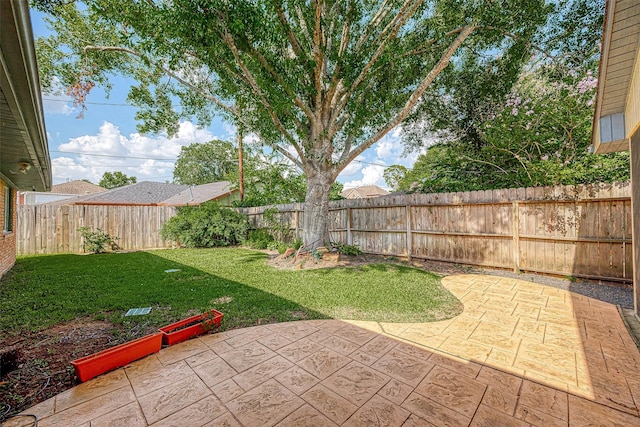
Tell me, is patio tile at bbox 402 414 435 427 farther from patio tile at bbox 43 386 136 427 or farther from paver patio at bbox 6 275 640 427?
patio tile at bbox 43 386 136 427

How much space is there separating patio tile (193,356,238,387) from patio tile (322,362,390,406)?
2.83 ft

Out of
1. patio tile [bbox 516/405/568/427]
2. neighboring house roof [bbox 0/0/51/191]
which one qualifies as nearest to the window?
neighboring house roof [bbox 0/0/51/191]

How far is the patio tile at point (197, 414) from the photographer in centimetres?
175

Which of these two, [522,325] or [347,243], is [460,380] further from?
[347,243]

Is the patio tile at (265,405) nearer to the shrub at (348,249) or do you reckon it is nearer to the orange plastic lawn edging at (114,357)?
the orange plastic lawn edging at (114,357)

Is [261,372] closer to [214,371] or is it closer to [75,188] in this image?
[214,371]

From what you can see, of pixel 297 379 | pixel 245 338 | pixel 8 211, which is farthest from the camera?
pixel 8 211

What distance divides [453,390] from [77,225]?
12.9m

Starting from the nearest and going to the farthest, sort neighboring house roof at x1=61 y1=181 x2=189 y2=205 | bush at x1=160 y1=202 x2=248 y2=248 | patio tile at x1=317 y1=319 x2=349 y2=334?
patio tile at x1=317 y1=319 x2=349 y2=334
bush at x1=160 y1=202 x2=248 y2=248
neighboring house roof at x1=61 y1=181 x2=189 y2=205

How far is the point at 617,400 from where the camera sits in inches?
77.4

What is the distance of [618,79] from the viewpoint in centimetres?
332

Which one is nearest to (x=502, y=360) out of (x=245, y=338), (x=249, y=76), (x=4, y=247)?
(x=245, y=338)

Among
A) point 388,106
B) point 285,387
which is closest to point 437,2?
point 388,106

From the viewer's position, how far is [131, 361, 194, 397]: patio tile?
6.94 feet
